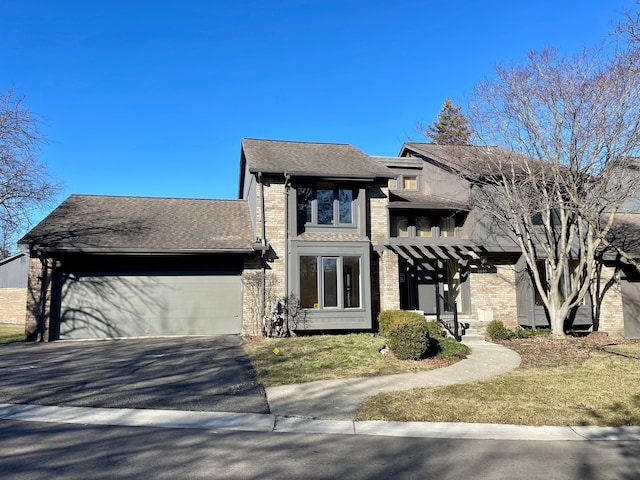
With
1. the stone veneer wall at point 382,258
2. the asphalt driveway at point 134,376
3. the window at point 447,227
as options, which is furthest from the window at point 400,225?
the asphalt driveway at point 134,376

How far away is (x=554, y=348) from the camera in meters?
12.2

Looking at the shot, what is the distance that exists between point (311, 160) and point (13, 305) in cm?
1970

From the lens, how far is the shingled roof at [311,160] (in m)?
15.0

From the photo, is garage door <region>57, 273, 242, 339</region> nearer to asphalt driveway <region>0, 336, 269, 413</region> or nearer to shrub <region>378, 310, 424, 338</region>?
asphalt driveway <region>0, 336, 269, 413</region>

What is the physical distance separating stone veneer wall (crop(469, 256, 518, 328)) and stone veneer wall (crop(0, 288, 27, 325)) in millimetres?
23200

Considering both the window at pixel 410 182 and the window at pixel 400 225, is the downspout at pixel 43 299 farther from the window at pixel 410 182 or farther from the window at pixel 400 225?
the window at pixel 410 182

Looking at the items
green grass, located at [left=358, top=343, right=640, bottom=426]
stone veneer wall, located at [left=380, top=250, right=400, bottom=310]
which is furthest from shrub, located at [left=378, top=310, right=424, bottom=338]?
green grass, located at [left=358, top=343, right=640, bottom=426]

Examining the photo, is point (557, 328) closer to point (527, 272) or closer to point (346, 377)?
point (527, 272)

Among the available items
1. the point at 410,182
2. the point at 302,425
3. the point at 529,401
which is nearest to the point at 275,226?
the point at 410,182

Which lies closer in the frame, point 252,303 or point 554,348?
point 554,348

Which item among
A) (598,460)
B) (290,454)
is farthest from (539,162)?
(290,454)

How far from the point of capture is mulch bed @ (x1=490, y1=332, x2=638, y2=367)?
10766 mm

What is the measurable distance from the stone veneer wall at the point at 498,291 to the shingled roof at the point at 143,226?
8235 mm

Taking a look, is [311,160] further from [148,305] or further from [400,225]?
[148,305]
